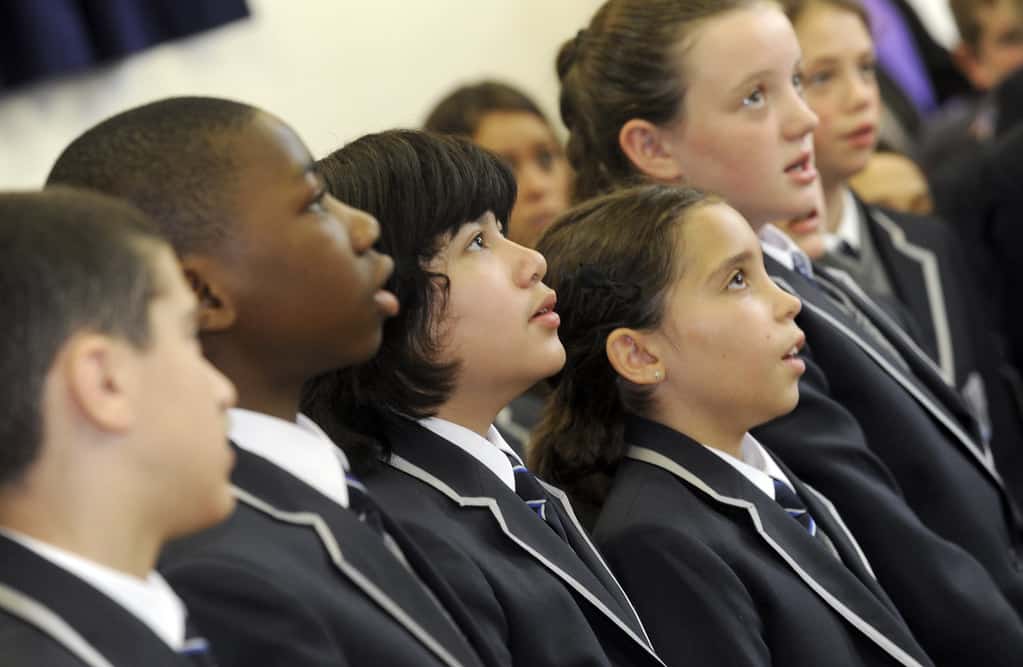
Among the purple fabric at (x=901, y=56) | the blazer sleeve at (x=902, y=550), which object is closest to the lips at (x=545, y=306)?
the blazer sleeve at (x=902, y=550)

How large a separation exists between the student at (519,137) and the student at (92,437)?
5.75ft

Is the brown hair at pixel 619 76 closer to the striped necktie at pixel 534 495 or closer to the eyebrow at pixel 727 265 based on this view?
the eyebrow at pixel 727 265

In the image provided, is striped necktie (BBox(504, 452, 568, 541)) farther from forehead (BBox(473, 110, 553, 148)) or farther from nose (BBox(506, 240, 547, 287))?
forehead (BBox(473, 110, 553, 148))

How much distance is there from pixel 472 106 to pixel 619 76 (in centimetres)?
82

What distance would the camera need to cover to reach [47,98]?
8.71 ft

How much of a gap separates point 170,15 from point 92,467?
6.22 feet

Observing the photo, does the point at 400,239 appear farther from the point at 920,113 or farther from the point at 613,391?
the point at 920,113

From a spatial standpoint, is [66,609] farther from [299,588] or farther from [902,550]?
[902,550]

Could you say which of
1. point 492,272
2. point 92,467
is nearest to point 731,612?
point 492,272

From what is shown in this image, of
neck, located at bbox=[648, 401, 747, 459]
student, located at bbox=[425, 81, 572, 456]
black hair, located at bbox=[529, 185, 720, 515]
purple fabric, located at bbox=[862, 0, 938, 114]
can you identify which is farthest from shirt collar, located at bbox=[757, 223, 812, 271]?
purple fabric, located at bbox=[862, 0, 938, 114]

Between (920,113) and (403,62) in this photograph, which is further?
(920,113)

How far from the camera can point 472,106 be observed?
9.56ft

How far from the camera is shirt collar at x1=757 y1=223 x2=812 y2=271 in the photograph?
6.82 ft

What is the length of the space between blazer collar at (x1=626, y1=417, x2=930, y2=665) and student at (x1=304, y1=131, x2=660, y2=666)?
157 mm
